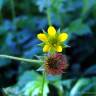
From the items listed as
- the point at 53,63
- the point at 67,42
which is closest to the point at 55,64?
the point at 53,63

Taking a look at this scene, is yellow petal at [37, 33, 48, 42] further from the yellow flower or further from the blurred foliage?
the blurred foliage

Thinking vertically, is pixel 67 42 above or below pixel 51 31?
A: above

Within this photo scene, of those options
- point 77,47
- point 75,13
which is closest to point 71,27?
point 77,47

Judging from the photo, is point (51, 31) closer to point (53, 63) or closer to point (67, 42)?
point (53, 63)

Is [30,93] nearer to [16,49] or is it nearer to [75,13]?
[16,49]

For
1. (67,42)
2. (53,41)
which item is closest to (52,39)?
(53,41)

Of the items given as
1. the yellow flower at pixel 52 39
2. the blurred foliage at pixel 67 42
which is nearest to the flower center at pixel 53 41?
the yellow flower at pixel 52 39

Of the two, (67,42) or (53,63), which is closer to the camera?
(53,63)
